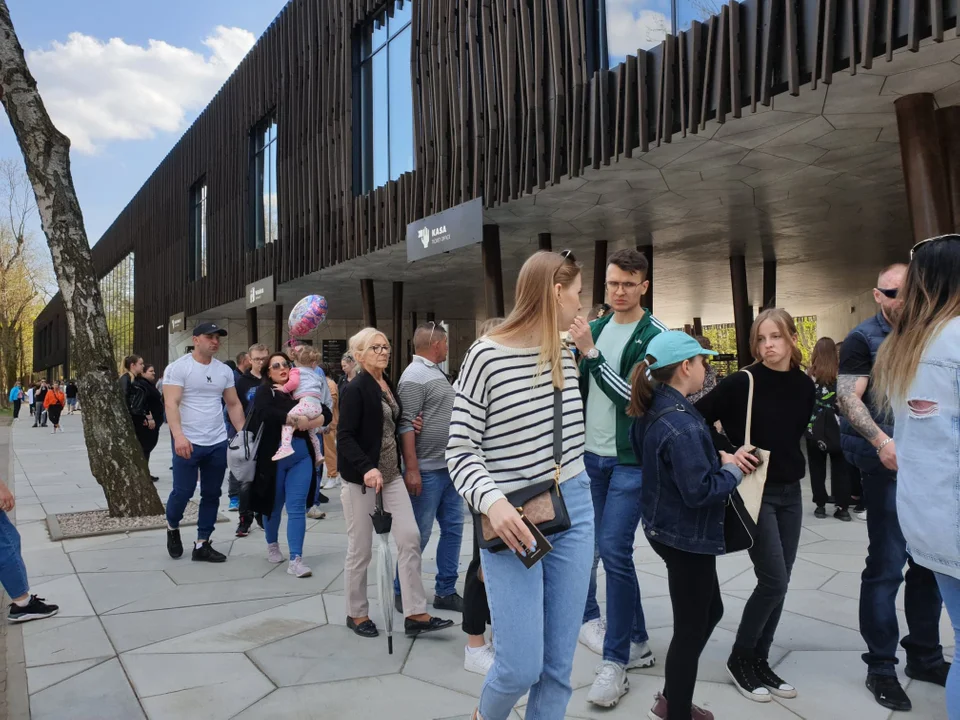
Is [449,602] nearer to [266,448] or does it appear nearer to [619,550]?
[619,550]

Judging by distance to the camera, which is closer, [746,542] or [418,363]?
[746,542]

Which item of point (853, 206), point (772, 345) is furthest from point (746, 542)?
point (853, 206)

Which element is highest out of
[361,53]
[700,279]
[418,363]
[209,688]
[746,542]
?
[361,53]

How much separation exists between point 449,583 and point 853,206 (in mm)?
10523

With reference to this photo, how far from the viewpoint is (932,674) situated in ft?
12.0

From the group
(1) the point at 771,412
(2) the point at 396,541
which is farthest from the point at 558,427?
(2) the point at 396,541

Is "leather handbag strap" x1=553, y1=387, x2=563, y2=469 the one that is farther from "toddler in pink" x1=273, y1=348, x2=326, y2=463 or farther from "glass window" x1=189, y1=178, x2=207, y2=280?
"glass window" x1=189, y1=178, x2=207, y2=280

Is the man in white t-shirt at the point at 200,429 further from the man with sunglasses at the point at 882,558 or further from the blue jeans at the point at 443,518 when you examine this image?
the man with sunglasses at the point at 882,558

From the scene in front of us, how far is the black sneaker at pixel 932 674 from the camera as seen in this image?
363cm

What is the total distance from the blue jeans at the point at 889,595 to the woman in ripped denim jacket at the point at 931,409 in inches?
48.4

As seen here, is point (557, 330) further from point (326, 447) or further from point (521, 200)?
point (521, 200)

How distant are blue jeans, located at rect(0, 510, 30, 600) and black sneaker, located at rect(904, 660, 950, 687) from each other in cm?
504

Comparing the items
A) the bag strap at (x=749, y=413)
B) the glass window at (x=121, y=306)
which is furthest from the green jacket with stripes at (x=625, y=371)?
the glass window at (x=121, y=306)

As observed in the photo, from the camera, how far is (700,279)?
20672 millimetres
